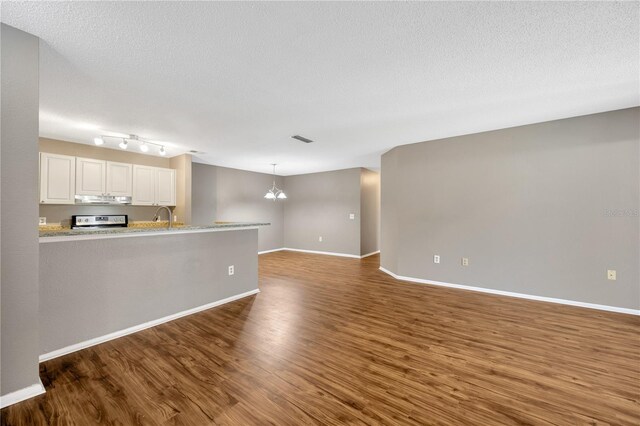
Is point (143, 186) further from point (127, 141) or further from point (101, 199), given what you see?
point (127, 141)

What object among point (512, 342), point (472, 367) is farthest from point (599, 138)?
point (472, 367)

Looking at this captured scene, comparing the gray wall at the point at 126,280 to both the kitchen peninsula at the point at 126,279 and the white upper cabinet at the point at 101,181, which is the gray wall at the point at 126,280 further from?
the white upper cabinet at the point at 101,181

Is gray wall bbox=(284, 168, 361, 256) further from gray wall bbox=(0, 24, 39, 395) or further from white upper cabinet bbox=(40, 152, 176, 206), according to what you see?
gray wall bbox=(0, 24, 39, 395)

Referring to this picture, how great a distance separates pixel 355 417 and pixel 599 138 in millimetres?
4392

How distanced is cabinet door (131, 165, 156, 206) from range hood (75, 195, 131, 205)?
0.54 ft

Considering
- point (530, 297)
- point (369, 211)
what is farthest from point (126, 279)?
point (369, 211)

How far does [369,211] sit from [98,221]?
6251mm

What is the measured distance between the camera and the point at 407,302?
355 cm

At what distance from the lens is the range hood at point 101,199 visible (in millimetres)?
4243

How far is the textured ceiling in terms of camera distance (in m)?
1.57

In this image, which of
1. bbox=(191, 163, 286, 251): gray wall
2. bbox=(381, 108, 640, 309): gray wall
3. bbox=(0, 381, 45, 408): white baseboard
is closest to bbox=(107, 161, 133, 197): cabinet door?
bbox=(191, 163, 286, 251): gray wall

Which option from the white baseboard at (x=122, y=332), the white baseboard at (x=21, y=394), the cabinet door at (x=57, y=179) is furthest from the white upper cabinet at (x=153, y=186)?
the white baseboard at (x=21, y=394)

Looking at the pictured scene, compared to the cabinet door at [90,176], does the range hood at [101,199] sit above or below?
below

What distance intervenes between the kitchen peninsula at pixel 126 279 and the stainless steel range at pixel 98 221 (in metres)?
2.80
